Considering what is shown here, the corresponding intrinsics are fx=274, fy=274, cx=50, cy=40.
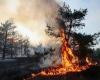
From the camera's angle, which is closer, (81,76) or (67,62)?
(81,76)

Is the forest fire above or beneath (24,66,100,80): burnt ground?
above

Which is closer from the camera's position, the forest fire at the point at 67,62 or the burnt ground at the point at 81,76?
the burnt ground at the point at 81,76

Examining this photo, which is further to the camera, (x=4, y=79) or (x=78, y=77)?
(x=4, y=79)

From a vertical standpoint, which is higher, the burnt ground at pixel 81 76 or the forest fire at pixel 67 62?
the forest fire at pixel 67 62

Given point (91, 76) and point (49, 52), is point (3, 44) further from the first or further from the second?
point (91, 76)

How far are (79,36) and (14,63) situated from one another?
15.8 m

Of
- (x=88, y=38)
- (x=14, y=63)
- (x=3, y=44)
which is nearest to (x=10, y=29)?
(x=3, y=44)

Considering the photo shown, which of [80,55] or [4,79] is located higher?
[80,55]

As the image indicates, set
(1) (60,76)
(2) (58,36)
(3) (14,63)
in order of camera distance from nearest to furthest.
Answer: (1) (60,76), (2) (58,36), (3) (14,63)

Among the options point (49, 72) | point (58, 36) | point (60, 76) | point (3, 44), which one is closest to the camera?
point (60, 76)

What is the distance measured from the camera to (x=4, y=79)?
95.9 ft

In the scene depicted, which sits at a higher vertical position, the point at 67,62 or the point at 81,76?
the point at 67,62

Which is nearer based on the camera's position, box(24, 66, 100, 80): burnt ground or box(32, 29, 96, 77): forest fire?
box(24, 66, 100, 80): burnt ground

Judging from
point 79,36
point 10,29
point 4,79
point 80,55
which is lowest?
point 4,79
